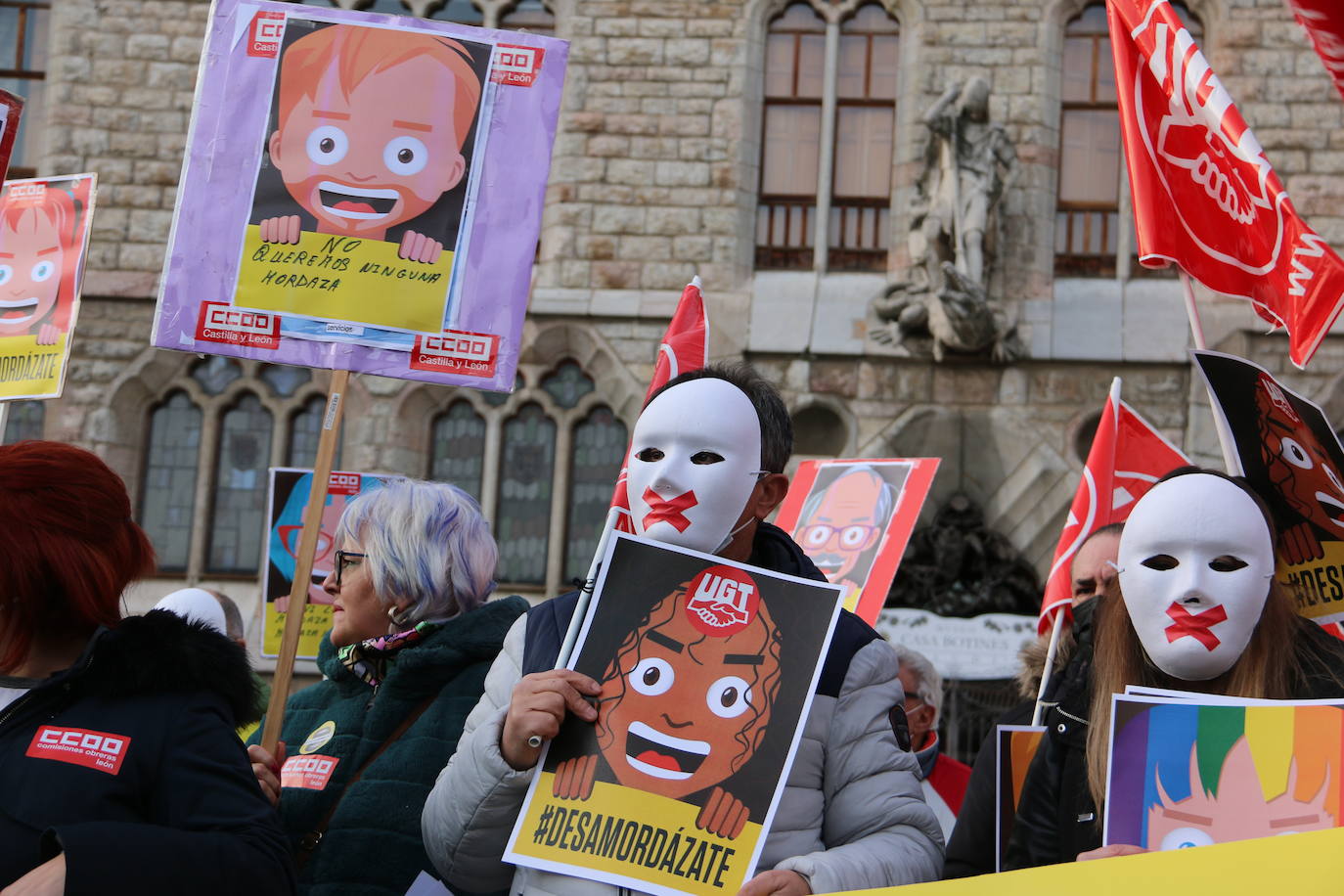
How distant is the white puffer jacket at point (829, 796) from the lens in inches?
94.0

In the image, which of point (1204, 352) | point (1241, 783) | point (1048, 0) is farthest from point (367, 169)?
point (1048, 0)

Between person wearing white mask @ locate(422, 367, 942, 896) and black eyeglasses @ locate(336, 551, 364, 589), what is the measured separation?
2.31 feet

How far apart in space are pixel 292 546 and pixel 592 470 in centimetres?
529

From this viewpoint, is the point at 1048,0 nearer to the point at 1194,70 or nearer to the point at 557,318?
the point at 557,318

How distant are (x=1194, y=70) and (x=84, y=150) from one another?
9.70 metres

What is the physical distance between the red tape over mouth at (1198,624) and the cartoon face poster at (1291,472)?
1.40 meters

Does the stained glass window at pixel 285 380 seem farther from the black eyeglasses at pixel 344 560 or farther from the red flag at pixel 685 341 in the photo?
→ the black eyeglasses at pixel 344 560

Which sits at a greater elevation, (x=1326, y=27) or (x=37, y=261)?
(x=1326, y=27)

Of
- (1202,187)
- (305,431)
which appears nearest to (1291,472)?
(1202,187)

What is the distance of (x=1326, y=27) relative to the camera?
3.99 meters

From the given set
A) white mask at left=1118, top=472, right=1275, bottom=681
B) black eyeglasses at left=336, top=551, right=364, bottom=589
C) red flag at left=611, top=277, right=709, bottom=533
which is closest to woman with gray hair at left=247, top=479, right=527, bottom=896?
black eyeglasses at left=336, top=551, right=364, bottom=589

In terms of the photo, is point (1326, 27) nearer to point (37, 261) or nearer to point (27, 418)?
point (37, 261)

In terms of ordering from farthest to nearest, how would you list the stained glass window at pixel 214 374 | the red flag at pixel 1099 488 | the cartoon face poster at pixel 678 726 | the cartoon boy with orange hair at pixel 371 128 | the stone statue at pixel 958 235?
1. the stained glass window at pixel 214 374
2. the stone statue at pixel 958 235
3. the red flag at pixel 1099 488
4. the cartoon boy with orange hair at pixel 371 128
5. the cartoon face poster at pixel 678 726

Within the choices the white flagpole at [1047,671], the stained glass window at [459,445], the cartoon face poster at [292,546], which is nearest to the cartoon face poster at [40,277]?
the cartoon face poster at [292,546]
